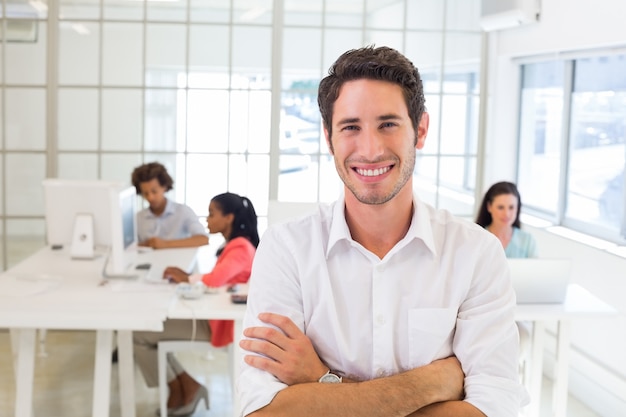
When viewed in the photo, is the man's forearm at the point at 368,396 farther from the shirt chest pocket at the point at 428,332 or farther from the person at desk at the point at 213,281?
the person at desk at the point at 213,281

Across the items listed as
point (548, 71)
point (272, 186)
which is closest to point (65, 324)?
point (272, 186)

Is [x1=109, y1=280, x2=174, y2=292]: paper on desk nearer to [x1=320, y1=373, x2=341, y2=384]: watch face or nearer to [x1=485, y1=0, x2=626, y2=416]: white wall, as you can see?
[x1=485, y1=0, x2=626, y2=416]: white wall

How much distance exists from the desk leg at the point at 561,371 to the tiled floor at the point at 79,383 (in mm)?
654

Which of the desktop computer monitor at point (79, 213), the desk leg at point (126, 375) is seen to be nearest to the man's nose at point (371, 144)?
the desk leg at point (126, 375)

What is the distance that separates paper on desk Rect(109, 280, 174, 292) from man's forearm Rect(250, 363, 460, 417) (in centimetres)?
245

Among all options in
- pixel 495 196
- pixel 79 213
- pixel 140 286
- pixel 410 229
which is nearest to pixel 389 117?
pixel 410 229

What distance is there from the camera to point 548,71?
573cm

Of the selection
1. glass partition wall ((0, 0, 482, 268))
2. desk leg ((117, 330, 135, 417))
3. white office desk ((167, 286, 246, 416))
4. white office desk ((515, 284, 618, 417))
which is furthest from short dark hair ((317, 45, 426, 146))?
glass partition wall ((0, 0, 482, 268))

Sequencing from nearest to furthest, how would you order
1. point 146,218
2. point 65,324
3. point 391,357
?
point 391,357 → point 65,324 → point 146,218

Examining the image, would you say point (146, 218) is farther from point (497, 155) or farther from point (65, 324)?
point (497, 155)

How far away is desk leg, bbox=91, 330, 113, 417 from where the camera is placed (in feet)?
12.3

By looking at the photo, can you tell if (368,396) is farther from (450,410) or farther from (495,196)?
(495,196)

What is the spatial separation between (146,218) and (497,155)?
7.99 ft

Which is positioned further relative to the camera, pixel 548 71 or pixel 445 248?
pixel 548 71
